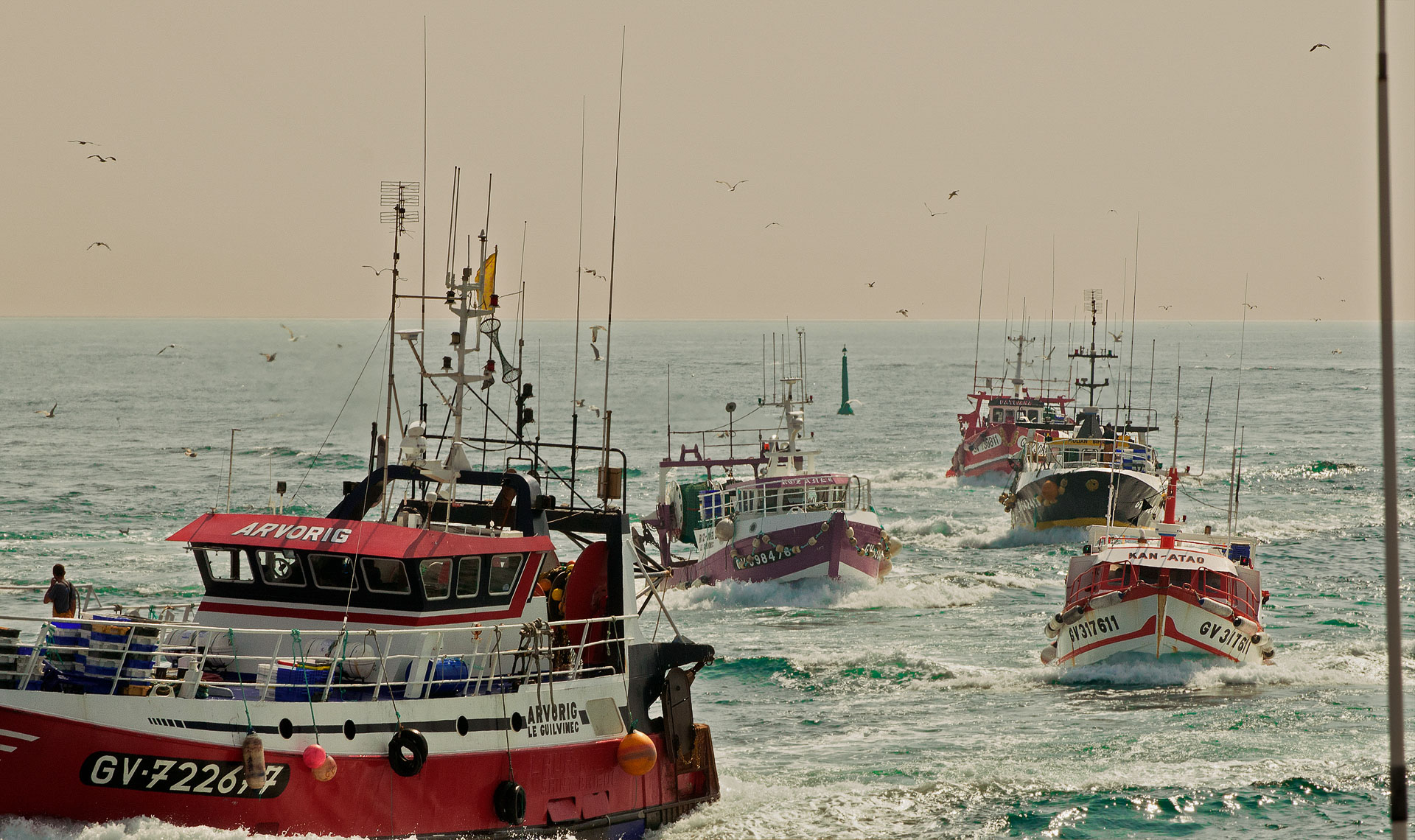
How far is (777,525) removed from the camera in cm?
4462

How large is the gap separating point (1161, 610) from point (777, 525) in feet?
49.0

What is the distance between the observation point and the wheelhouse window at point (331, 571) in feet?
61.2

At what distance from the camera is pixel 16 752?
15.2 meters

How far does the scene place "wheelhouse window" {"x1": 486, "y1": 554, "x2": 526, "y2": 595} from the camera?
1936 centimetres

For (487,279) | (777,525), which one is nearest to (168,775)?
(487,279)

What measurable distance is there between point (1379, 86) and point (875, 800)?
16.0 metres

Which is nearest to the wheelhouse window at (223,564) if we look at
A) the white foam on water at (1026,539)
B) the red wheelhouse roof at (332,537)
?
the red wheelhouse roof at (332,537)

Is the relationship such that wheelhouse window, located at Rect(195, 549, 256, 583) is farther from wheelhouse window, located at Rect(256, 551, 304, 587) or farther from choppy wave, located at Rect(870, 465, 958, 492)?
choppy wave, located at Rect(870, 465, 958, 492)

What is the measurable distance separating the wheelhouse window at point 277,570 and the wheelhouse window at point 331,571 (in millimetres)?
215

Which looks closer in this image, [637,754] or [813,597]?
[637,754]

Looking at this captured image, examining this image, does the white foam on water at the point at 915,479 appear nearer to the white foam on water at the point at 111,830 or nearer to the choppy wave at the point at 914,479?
the choppy wave at the point at 914,479

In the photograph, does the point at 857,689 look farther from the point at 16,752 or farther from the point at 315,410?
the point at 315,410

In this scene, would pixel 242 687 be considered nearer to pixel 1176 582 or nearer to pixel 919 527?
pixel 1176 582

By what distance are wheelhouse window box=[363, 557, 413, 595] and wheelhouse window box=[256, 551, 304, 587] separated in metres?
0.88
